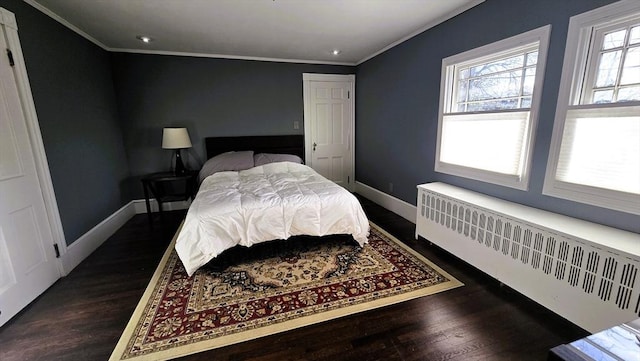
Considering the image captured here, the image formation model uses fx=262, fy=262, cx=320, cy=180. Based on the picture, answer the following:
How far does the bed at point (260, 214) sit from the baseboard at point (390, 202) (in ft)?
3.30

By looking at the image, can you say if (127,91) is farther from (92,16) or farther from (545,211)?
(545,211)

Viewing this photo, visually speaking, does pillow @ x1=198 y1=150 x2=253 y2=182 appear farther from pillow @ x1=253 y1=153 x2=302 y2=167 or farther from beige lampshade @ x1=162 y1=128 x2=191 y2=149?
beige lampshade @ x1=162 y1=128 x2=191 y2=149

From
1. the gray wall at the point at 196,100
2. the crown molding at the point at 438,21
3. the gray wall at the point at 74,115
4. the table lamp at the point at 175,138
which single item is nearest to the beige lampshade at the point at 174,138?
the table lamp at the point at 175,138

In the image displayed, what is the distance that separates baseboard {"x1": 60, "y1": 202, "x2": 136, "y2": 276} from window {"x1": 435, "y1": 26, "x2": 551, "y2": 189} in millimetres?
3818

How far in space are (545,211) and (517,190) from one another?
10.3 inches

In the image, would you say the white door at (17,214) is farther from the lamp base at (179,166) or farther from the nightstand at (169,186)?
the lamp base at (179,166)

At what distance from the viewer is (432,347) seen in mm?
1539

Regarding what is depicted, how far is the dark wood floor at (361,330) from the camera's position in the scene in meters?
1.51

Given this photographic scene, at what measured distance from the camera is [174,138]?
3.59 m

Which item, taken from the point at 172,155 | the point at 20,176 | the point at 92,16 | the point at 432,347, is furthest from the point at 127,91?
the point at 432,347

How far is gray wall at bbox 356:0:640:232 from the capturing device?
184 cm

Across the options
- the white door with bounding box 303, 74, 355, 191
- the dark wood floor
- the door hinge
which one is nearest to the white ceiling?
the door hinge

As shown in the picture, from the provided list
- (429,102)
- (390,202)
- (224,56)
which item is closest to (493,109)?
(429,102)

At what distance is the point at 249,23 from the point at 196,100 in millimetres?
1726
